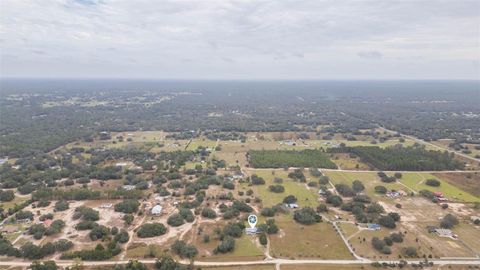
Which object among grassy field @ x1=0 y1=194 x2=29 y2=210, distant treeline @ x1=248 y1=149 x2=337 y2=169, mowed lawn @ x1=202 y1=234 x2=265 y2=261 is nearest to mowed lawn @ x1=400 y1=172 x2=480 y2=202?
distant treeline @ x1=248 y1=149 x2=337 y2=169

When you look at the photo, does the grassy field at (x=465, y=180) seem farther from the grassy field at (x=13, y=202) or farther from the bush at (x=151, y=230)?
the grassy field at (x=13, y=202)

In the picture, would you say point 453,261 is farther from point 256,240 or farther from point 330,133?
point 330,133

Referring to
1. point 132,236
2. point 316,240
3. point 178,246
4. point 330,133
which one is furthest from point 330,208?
point 330,133

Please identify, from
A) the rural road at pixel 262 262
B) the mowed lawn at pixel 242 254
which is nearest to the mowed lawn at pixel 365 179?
the rural road at pixel 262 262

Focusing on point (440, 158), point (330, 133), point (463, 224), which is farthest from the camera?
point (330, 133)

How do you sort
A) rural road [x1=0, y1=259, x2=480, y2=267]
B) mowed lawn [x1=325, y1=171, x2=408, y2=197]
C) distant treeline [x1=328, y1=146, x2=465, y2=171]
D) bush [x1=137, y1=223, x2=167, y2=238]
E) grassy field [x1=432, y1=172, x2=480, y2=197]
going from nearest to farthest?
rural road [x1=0, y1=259, x2=480, y2=267], bush [x1=137, y1=223, x2=167, y2=238], mowed lawn [x1=325, y1=171, x2=408, y2=197], grassy field [x1=432, y1=172, x2=480, y2=197], distant treeline [x1=328, y1=146, x2=465, y2=171]

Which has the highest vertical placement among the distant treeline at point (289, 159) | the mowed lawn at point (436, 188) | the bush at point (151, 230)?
the distant treeline at point (289, 159)

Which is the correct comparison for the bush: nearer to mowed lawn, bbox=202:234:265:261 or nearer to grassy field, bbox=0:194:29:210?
mowed lawn, bbox=202:234:265:261
